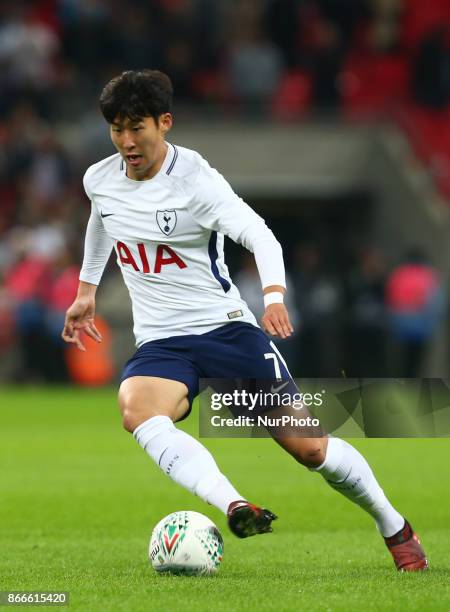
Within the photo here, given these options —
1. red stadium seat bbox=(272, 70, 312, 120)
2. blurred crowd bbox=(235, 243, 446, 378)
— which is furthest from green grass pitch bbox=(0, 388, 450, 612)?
red stadium seat bbox=(272, 70, 312, 120)

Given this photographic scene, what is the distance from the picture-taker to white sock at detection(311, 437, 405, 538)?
20.9ft

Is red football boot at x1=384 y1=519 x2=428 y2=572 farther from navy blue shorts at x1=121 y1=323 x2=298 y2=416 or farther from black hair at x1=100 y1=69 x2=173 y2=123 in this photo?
black hair at x1=100 y1=69 x2=173 y2=123

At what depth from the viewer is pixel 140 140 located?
627 centimetres

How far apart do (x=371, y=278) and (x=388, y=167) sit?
270cm

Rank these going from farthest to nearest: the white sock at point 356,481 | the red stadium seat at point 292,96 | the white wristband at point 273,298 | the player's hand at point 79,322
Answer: the red stadium seat at point 292,96
the player's hand at point 79,322
the white sock at point 356,481
the white wristband at point 273,298

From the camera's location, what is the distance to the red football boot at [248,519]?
18.6ft

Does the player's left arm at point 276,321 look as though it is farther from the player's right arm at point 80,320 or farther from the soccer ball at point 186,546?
the player's right arm at point 80,320

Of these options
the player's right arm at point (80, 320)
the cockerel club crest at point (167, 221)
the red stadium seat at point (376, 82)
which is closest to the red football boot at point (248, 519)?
the cockerel club crest at point (167, 221)

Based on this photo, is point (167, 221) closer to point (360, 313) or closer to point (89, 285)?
point (89, 285)

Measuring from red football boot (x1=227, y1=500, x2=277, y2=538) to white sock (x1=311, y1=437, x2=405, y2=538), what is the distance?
737 mm

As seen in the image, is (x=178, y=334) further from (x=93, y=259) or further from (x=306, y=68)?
(x=306, y=68)

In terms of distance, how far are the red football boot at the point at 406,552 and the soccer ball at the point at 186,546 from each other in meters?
0.86

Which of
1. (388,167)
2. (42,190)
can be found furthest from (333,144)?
(42,190)

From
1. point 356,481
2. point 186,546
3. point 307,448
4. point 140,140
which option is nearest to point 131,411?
point 186,546
